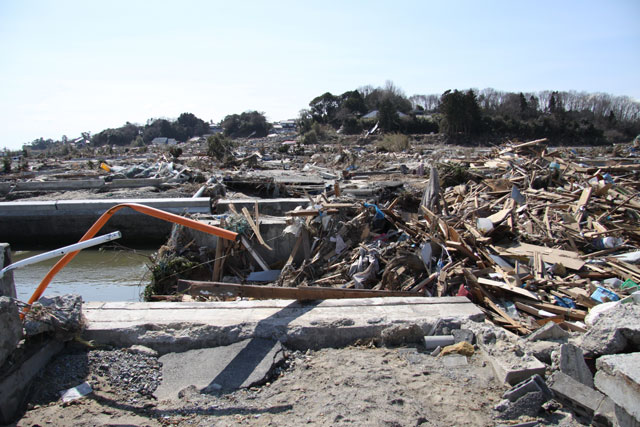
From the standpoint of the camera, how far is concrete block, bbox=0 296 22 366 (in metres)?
2.81

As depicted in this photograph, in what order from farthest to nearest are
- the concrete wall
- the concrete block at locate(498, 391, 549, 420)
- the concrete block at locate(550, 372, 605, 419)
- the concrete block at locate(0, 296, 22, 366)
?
the concrete wall, the concrete block at locate(0, 296, 22, 366), the concrete block at locate(498, 391, 549, 420), the concrete block at locate(550, 372, 605, 419)

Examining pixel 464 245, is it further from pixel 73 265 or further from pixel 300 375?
pixel 73 265

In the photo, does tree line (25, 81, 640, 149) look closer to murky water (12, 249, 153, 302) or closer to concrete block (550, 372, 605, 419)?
murky water (12, 249, 153, 302)

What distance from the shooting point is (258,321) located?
3756mm

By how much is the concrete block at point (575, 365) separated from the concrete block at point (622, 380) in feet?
1.00

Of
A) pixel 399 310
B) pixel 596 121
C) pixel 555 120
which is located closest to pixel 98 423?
pixel 399 310

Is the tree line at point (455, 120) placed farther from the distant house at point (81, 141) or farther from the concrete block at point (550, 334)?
the concrete block at point (550, 334)

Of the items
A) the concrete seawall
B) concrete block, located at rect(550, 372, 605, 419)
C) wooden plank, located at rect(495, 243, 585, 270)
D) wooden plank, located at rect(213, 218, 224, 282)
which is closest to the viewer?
concrete block, located at rect(550, 372, 605, 419)

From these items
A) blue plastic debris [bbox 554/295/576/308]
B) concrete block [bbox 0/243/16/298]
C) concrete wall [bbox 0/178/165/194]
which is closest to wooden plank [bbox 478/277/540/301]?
blue plastic debris [bbox 554/295/576/308]

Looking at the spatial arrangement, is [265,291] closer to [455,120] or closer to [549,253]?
[549,253]

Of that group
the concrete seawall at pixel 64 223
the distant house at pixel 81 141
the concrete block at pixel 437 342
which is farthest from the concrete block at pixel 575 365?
the distant house at pixel 81 141

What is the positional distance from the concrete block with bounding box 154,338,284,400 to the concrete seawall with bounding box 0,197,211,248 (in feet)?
29.8

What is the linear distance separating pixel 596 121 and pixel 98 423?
60373mm

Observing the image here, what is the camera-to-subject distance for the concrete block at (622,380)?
87.7 inches
